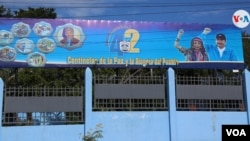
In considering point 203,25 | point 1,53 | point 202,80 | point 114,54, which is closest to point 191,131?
point 202,80

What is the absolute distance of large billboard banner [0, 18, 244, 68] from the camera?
15.2 meters

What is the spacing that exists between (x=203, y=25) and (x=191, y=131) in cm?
575

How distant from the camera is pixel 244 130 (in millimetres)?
3355

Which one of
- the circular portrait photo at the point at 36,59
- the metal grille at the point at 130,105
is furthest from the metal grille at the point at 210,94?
the circular portrait photo at the point at 36,59

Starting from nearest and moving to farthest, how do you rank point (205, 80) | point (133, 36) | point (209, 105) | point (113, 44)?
point (209, 105) < point (205, 80) < point (113, 44) < point (133, 36)

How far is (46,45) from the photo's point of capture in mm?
15375

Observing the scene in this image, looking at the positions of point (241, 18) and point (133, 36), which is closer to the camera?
point (133, 36)

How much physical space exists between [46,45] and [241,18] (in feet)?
29.2

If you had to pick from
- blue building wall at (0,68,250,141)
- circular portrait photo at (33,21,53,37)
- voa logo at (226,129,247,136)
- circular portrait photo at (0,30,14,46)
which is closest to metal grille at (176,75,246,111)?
blue building wall at (0,68,250,141)

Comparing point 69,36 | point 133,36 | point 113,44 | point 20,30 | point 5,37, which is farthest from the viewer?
point 133,36

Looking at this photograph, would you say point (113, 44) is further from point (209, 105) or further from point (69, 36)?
point (209, 105)

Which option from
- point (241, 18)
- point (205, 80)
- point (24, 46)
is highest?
point (241, 18)

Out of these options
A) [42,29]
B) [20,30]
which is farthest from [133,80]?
[20,30]

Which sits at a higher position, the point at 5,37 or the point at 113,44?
the point at 5,37
